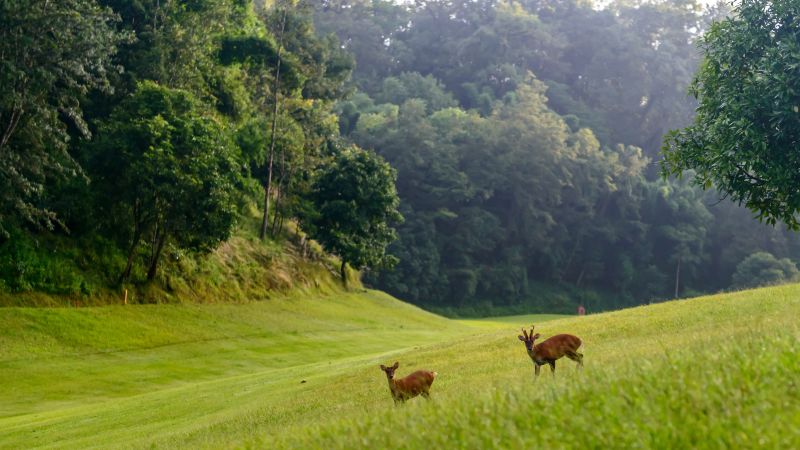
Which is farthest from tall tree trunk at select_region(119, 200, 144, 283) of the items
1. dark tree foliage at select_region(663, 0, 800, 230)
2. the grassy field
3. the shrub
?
the shrub

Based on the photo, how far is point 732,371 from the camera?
26.5ft

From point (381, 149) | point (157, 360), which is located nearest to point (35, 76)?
point (157, 360)

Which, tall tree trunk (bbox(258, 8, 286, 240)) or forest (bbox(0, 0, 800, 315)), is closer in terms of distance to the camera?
forest (bbox(0, 0, 800, 315))

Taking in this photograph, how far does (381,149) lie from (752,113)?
314 ft

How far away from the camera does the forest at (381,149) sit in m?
46.9

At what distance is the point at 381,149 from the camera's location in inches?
4621

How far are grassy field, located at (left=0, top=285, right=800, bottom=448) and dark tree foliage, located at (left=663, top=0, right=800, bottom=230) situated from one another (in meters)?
3.79

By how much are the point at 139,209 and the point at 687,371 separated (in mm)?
45846

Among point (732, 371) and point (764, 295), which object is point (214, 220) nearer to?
point (764, 295)

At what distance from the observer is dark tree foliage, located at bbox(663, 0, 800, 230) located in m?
22.5

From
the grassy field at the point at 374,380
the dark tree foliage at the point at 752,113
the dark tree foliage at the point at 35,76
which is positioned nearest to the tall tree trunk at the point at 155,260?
the grassy field at the point at 374,380

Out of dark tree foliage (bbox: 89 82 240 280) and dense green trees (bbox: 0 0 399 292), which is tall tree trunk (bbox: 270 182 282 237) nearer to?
dense green trees (bbox: 0 0 399 292)

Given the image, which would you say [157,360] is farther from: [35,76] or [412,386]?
[412,386]

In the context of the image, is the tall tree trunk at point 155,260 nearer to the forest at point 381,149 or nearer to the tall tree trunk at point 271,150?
the forest at point 381,149
